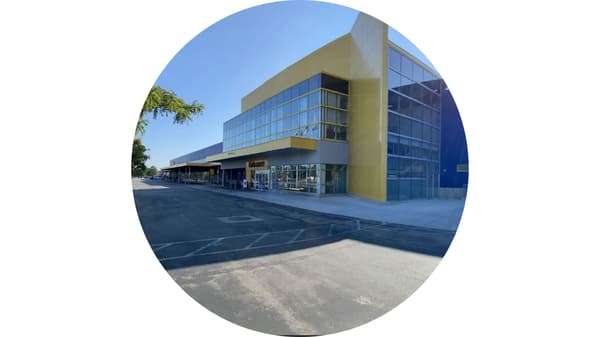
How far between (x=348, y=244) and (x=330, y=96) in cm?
952

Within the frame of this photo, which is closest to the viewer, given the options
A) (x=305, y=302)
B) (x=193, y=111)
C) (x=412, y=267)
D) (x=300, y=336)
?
(x=300, y=336)

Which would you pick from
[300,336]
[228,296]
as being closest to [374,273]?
[300,336]

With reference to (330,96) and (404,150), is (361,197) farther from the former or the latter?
(330,96)

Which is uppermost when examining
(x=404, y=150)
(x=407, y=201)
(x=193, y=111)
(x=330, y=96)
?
(x=330, y=96)

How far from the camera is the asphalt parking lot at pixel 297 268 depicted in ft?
4.98

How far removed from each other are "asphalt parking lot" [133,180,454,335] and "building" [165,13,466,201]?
1.59m

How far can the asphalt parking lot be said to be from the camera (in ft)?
4.98

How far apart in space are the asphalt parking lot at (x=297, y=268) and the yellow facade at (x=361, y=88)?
2.09 meters

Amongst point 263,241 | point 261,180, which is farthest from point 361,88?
point 261,180

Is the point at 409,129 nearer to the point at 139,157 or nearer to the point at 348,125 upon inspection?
the point at 139,157

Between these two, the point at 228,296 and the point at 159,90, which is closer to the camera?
the point at 228,296

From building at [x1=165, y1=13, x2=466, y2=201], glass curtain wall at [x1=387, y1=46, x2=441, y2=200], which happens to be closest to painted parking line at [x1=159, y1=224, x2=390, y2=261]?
glass curtain wall at [x1=387, y1=46, x2=441, y2=200]

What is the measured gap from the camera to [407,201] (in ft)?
18.4

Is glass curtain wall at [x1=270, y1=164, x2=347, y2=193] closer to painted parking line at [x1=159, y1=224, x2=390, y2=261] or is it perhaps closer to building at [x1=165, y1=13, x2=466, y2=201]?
building at [x1=165, y1=13, x2=466, y2=201]
